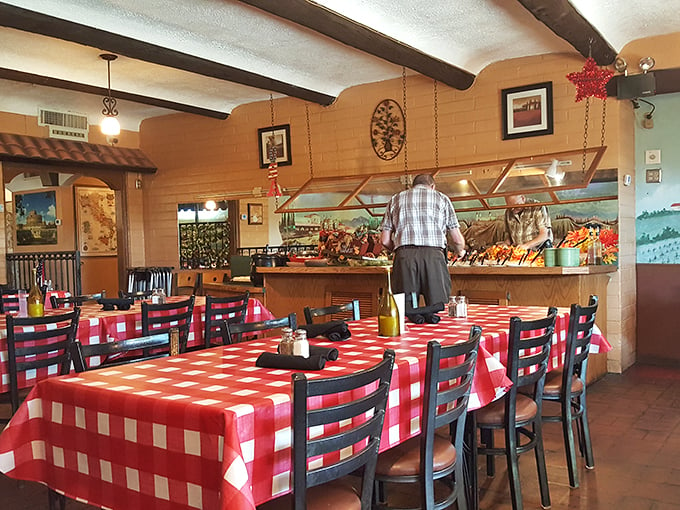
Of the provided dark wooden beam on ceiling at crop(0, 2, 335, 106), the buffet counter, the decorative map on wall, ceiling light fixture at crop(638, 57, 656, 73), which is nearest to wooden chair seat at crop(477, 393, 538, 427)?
the buffet counter

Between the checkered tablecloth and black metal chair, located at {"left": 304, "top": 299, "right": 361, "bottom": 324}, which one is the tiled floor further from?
black metal chair, located at {"left": 304, "top": 299, "right": 361, "bottom": 324}

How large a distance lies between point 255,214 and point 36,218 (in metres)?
5.24

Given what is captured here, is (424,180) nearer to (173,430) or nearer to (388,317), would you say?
(388,317)

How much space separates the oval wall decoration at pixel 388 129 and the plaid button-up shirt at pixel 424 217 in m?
2.78

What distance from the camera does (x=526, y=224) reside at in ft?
22.9

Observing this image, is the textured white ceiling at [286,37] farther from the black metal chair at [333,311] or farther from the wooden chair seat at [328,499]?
the wooden chair seat at [328,499]

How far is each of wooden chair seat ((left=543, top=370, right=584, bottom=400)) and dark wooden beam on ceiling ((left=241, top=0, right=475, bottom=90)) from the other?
319 centimetres

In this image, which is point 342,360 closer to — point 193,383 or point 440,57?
point 193,383

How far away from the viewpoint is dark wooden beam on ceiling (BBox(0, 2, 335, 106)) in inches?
201

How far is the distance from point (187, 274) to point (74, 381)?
7812 millimetres

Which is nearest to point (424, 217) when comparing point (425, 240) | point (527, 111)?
point (425, 240)

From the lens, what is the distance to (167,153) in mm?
10078

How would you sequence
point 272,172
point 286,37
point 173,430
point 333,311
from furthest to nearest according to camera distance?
point 272,172, point 286,37, point 333,311, point 173,430

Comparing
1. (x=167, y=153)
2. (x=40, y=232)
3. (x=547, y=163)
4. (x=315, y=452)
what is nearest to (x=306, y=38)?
(x=547, y=163)
